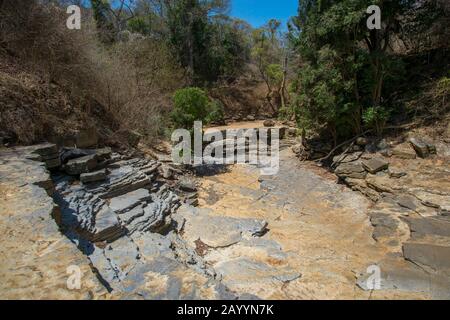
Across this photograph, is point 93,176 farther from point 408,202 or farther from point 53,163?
point 408,202

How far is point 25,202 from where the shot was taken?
128 inches

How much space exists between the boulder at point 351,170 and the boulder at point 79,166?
19.6 ft

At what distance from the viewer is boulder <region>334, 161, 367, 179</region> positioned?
721 centimetres

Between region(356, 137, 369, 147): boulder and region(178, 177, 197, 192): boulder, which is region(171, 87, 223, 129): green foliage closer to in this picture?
region(178, 177, 197, 192): boulder

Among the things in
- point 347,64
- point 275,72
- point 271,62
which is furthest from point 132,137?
point 271,62

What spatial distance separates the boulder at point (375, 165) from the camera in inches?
269

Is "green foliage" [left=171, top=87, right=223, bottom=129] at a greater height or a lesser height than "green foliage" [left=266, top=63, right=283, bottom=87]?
lesser

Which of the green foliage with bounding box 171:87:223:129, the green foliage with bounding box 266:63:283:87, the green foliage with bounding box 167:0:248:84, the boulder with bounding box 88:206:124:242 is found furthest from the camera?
the green foliage with bounding box 266:63:283:87

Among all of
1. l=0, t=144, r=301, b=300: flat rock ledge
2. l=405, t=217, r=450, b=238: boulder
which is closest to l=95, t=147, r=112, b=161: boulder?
l=0, t=144, r=301, b=300: flat rock ledge

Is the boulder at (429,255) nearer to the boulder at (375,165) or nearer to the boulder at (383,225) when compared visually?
the boulder at (383,225)

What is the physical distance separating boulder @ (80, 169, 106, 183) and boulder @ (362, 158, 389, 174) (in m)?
5.97

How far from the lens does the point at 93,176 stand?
17.0 feet

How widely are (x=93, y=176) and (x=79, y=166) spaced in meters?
0.31

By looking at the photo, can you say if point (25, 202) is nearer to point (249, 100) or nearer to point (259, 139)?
point (259, 139)
